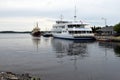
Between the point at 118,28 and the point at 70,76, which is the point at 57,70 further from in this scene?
the point at 118,28

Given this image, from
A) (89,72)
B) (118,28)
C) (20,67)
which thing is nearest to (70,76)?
(89,72)

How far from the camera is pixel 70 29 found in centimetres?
8106

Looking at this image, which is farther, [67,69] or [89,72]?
[67,69]

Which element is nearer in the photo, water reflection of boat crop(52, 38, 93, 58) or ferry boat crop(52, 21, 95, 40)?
water reflection of boat crop(52, 38, 93, 58)

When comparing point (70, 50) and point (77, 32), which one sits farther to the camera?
point (77, 32)

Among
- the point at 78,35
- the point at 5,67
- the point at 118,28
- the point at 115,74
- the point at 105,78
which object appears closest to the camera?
the point at 105,78

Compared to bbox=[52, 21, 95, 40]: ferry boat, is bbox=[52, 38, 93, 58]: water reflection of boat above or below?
below

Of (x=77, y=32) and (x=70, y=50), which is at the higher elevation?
(x=77, y=32)

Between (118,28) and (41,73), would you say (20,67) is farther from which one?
(118,28)

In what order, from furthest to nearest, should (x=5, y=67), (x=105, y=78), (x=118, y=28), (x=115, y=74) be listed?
(x=118, y=28), (x=5, y=67), (x=115, y=74), (x=105, y=78)

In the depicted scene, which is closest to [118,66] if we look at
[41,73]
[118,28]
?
[41,73]

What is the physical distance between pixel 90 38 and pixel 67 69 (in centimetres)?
5289

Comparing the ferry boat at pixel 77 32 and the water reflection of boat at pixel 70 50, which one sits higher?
the ferry boat at pixel 77 32

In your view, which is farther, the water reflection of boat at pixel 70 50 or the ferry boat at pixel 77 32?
the ferry boat at pixel 77 32
